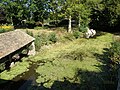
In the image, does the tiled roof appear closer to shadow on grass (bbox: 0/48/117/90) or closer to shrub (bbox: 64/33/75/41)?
shadow on grass (bbox: 0/48/117/90)

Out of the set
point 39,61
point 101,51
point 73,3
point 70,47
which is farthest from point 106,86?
point 73,3

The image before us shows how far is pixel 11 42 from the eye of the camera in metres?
21.1

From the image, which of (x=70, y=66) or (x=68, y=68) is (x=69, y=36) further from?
(x=68, y=68)

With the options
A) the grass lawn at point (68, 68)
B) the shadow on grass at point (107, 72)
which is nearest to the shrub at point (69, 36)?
the grass lawn at point (68, 68)

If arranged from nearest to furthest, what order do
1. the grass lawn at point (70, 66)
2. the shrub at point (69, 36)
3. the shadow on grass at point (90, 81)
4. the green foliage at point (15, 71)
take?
the shadow on grass at point (90, 81) < the grass lawn at point (70, 66) < the green foliage at point (15, 71) < the shrub at point (69, 36)

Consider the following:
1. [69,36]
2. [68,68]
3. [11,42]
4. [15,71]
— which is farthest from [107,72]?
[69,36]

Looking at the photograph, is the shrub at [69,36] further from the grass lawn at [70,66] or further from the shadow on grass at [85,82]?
the shadow on grass at [85,82]

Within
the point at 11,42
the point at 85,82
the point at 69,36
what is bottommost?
the point at 85,82

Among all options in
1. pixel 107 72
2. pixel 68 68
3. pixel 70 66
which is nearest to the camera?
pixel 107 72

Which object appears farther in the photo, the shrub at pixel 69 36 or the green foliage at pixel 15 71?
the shrub at pixel 69 36

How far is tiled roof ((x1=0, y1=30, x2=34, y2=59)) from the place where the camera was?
18.8 metres

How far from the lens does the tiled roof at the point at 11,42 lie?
18.8 m

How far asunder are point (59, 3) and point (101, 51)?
1488 centimetres

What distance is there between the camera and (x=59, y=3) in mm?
37562
